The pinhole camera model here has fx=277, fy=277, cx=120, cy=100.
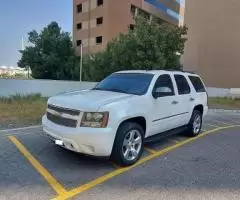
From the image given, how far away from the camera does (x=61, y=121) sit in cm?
494

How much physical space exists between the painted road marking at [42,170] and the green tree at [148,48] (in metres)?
15.2

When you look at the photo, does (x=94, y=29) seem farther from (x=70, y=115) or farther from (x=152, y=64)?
(x=70, y=115)

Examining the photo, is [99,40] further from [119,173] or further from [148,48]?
[119,173]

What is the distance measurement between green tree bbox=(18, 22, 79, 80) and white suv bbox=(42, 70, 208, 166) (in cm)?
2904

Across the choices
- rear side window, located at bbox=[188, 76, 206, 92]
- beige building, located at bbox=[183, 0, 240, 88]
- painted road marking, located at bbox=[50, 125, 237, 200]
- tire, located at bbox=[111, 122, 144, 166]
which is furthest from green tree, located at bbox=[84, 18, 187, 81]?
tire, located at bbox=[111, 122, 144, 166]

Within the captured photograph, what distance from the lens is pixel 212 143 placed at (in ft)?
22.9

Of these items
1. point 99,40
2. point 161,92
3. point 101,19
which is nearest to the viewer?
point 161,92

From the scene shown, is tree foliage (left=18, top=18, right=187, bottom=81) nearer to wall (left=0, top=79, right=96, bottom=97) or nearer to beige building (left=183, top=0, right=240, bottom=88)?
wall (left=0, top=79, right=96, bottom=97)

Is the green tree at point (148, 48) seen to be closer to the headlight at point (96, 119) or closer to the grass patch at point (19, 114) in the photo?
the grass patch at point (19, 114)

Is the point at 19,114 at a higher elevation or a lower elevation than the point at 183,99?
lower

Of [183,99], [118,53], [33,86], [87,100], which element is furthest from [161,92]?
[118,53]

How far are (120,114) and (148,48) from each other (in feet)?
54.6

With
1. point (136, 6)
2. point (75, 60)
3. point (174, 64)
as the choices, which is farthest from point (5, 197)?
point (136, 6)

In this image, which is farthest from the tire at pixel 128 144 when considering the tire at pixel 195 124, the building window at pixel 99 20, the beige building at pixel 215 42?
the building window at pixel 99 20
